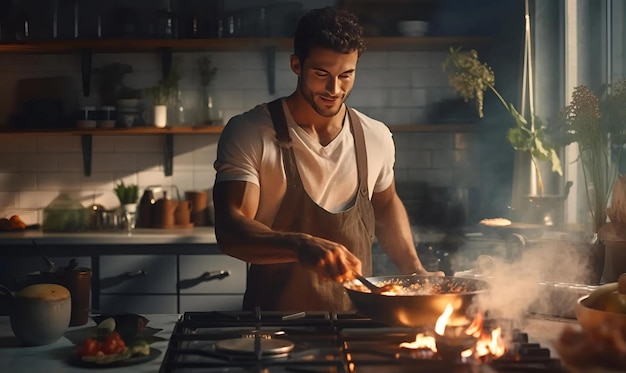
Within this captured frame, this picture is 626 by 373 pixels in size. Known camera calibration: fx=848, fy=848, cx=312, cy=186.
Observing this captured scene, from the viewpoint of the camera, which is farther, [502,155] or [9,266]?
[502,155]

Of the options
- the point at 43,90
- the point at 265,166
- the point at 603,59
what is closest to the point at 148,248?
the point at 43,90

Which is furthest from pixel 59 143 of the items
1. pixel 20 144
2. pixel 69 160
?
pixel 20 144

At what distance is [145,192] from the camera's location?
198 inches

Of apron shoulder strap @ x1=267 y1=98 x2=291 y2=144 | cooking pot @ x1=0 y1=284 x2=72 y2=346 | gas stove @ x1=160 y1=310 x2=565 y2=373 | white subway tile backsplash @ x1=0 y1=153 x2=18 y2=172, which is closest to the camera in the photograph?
gas stove @ x1=160 y1=310 x2=565 y2=373

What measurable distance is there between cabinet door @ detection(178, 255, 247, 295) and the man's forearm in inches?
62.3

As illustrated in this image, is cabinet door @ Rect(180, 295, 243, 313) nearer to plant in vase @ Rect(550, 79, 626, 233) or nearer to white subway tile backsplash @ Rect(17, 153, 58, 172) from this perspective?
white subway tile backsplash @ Rect(17, 153, 58, 172)

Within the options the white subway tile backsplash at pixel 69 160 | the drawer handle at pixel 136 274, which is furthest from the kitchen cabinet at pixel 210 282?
the white subway tile backsplash at pixel 69 160

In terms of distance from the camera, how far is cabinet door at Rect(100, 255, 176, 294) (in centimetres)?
445

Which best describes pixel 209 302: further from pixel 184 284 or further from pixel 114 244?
pixel 114 244

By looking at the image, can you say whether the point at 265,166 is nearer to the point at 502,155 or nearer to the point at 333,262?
the point at 333,262

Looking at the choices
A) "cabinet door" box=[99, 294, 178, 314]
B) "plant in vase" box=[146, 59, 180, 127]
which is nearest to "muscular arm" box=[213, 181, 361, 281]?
"cabinet door" box=[99, 294, 178, 314]

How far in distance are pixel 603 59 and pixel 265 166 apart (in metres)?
1.91

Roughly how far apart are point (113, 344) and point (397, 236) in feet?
4.60

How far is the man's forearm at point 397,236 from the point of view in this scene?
287 centimetres
